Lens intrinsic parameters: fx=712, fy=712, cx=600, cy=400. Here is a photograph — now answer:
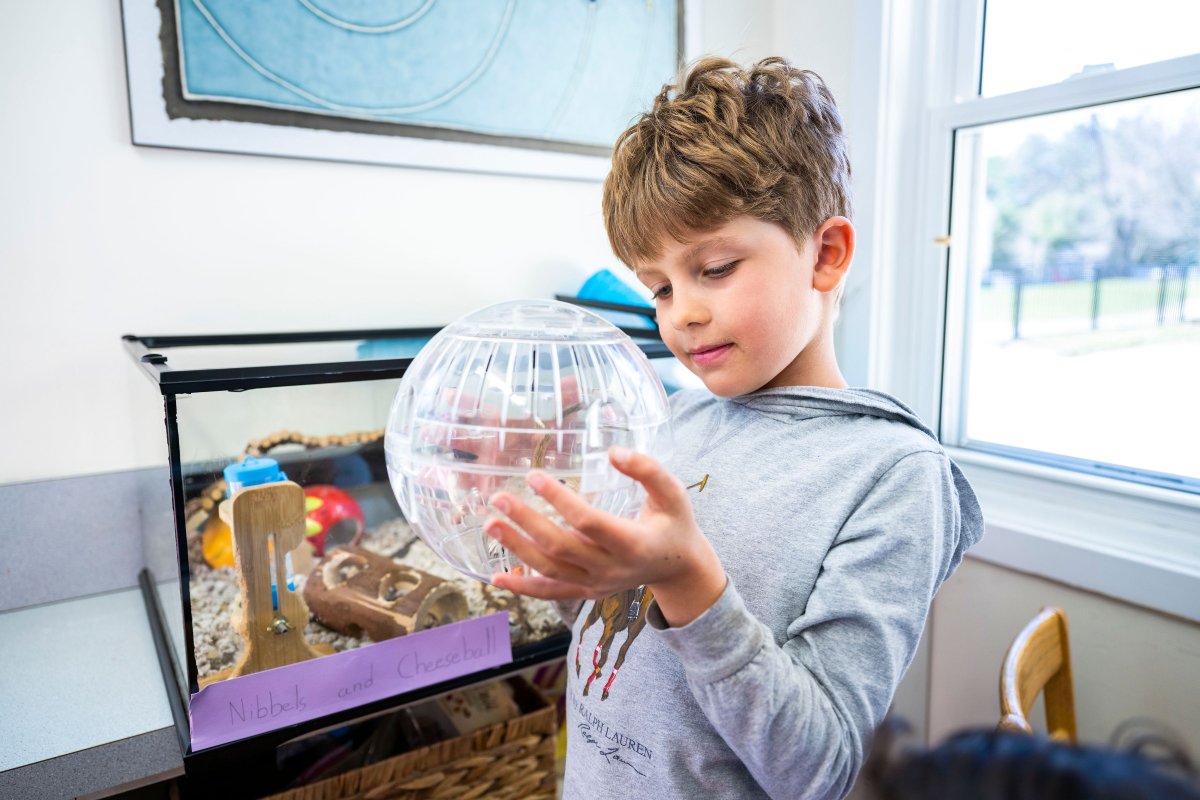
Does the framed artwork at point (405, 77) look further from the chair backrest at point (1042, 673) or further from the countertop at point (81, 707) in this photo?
the chair backrest at point (1042, 673)

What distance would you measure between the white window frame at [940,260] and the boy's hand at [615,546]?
2.99 ft

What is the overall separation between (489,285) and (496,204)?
157 mm

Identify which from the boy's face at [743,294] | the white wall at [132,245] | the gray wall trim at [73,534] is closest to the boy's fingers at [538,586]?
the boy's face at [743,294]

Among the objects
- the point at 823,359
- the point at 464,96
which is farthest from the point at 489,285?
the point at 823,359

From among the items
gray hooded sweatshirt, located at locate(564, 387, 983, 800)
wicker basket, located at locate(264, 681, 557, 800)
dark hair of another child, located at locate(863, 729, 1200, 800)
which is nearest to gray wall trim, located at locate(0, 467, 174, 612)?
wicker basket, located at locate(264, 681, 557, 800)

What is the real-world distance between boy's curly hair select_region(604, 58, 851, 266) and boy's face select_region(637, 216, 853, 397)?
16 mm

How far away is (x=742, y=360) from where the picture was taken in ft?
2.31

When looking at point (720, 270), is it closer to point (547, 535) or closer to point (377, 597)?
point (547, 535)

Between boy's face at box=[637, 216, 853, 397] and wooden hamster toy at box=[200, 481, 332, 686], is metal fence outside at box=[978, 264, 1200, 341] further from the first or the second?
wooden hamster toy at box=[200, 481, 332, 686]

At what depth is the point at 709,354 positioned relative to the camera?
0.72 metres

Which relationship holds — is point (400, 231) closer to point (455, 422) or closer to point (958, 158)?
point (455, 422)

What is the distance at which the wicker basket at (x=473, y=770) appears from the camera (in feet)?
2.96

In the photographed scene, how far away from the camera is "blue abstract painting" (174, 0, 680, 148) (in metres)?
1.13

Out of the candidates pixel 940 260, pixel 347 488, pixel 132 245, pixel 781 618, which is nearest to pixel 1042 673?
pixel 781 618
